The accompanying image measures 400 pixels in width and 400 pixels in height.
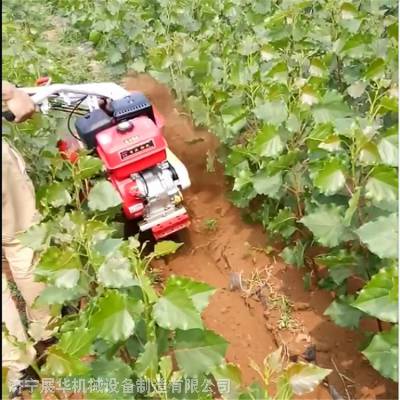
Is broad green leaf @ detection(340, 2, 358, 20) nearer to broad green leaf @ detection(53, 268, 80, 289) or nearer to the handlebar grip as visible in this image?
the handlebar grip

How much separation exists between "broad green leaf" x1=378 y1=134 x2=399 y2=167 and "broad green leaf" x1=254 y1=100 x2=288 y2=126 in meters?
0.81

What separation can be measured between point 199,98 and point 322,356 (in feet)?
5.97

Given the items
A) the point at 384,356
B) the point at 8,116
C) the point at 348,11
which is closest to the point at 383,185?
the point at 384,356

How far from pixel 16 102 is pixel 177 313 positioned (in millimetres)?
1307

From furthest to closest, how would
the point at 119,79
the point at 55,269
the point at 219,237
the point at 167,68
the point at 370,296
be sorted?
the point at 119,79, the point at 167,68, the point at 219,237, the point at 55,269, the point at 370,296

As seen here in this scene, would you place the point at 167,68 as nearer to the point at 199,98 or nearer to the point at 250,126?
the point at 199,98

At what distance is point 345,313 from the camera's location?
2777 millimetres

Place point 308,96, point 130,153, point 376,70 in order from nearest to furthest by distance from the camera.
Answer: point 376,70 → point 308,96 → point 130,153

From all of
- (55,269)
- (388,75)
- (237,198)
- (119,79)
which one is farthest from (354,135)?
(119,79)

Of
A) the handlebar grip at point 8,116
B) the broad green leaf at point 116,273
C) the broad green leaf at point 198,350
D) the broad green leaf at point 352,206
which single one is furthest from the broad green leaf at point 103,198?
the broad green leaf at point 352,206

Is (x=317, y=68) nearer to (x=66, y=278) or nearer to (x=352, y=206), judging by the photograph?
(x=352, y=206)

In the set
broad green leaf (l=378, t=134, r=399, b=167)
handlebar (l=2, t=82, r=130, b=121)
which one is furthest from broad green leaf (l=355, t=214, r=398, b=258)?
handlebar (l=2, t=82, r=130, b=121)

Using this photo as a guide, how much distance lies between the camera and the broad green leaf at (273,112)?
3.18 meters

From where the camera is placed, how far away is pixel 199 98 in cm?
414
